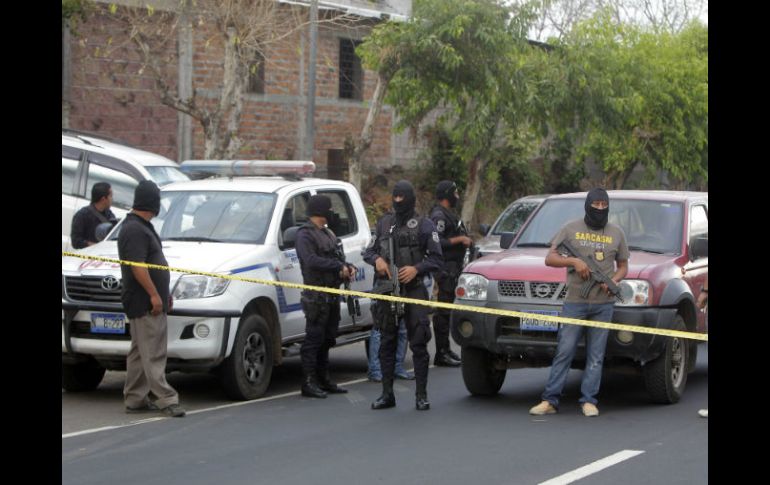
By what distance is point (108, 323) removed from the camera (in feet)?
32.3

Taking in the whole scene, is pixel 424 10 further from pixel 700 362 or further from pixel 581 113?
pixel 700 362

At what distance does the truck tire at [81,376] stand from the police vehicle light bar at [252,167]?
7.84ft

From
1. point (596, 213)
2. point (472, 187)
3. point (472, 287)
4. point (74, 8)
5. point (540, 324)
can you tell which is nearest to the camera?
point (596, 213)

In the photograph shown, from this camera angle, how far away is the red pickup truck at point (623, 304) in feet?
31.4

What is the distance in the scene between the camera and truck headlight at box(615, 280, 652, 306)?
9586 mm

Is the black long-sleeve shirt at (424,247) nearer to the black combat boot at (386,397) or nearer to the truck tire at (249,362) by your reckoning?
the black combat boot at (386,397)

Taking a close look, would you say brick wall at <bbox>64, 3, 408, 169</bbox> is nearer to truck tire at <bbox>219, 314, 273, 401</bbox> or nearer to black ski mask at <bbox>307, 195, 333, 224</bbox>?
black ski mask at <bbox>307, 195, 333, 224</bbox>

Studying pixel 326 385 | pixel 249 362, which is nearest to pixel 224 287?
pixel 249 362

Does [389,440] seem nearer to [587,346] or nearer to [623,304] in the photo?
[587,346]

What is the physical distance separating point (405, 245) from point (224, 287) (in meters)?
1.53

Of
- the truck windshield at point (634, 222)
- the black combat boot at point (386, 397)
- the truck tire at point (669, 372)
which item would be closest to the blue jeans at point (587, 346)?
the truck tire at point (669, 372)

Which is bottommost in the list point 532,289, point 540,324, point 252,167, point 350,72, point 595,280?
point 540,324

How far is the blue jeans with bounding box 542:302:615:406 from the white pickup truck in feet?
8.05
